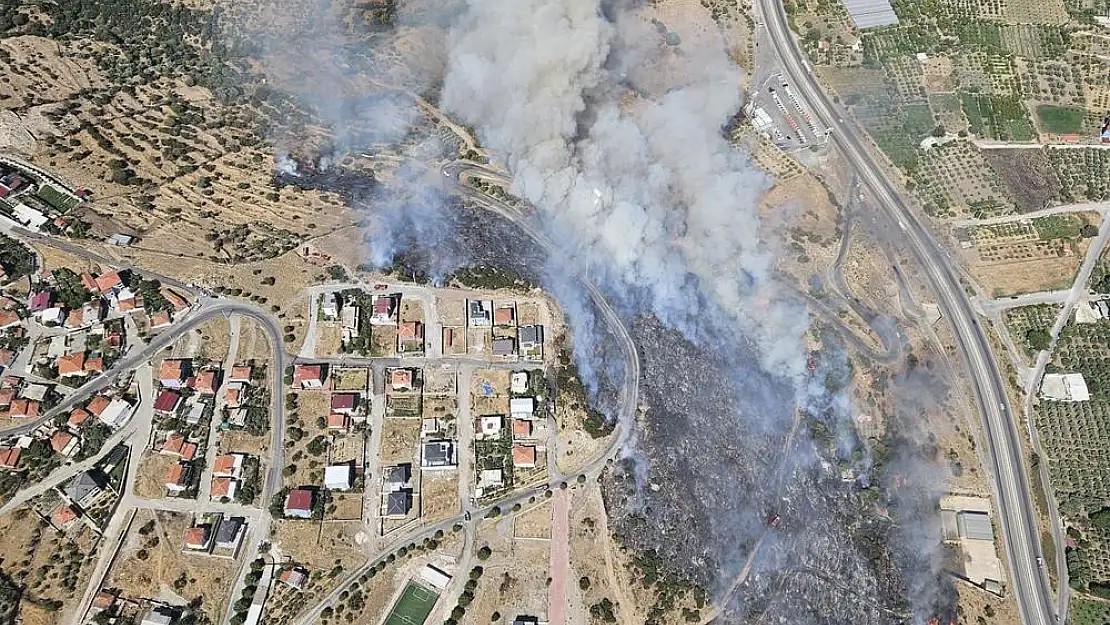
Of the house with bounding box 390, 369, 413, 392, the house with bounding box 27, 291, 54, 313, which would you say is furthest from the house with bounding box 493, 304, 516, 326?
the house with bounding box 27, 291, 54, 313

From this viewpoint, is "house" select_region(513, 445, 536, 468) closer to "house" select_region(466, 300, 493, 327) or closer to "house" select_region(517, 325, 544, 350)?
"house" select_region(517, 325, 544, 350)

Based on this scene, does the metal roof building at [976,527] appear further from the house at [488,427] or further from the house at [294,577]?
the house at [294,577]

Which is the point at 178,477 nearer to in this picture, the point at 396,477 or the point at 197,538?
the point at 197,538

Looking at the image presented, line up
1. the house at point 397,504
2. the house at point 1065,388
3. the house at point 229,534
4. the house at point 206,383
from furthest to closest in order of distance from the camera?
the house at point 1065,388 < the house at point 206,383 < the house at point 397,504 < the house at point 229,534

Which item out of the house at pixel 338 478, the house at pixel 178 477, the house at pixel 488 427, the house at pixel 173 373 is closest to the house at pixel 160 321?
the house at pixel 173 373

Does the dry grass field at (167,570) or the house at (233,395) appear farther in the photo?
the house at (233,395)

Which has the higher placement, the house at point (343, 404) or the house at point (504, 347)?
the house at point (504, 347)
